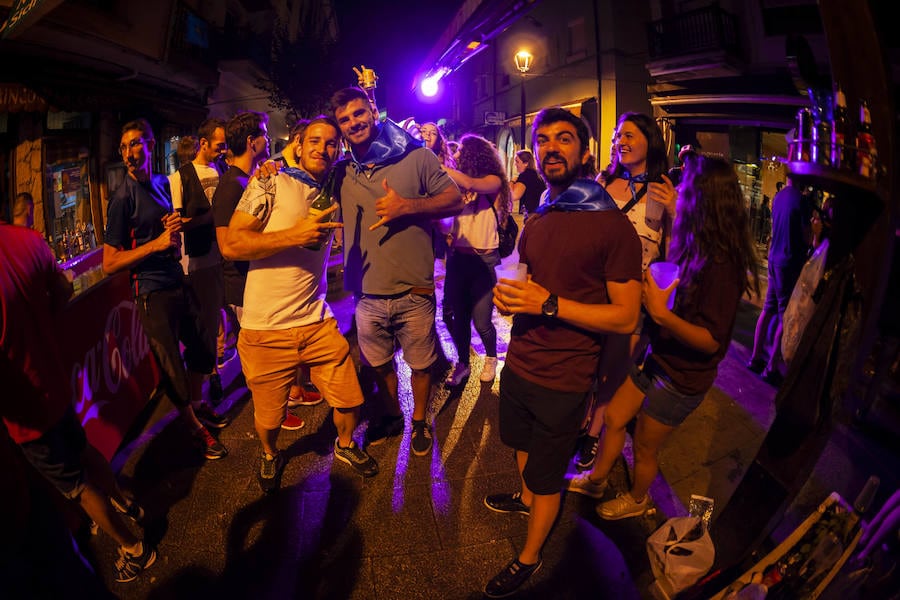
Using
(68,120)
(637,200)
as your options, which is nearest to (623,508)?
(637,200)

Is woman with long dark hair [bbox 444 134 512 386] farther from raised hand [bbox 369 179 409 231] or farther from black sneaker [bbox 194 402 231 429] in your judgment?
black sneaker [bbox 194 402 231 429]

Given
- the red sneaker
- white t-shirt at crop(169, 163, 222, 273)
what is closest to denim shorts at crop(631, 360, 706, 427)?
the red sneaker

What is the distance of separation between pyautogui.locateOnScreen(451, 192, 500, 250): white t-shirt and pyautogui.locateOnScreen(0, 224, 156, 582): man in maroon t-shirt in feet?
9.62

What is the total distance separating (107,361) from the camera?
3.53 m

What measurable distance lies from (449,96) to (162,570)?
41566 mm

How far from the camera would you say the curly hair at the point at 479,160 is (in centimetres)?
438

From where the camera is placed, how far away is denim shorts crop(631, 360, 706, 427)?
8.23ft

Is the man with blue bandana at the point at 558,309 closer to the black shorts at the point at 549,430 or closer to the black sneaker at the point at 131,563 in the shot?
the black shorts at the point at 549,430

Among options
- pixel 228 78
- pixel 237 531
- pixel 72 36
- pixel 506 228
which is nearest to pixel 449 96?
pixel 228 78

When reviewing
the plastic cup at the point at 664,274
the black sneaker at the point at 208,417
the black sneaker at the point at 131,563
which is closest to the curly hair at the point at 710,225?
the plastic cup at the point at 664,274

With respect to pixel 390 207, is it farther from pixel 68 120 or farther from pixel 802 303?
pixel 68 120

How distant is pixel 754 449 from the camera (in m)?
3.63

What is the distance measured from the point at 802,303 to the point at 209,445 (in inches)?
150

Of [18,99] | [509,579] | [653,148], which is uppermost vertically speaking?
[18,99]
